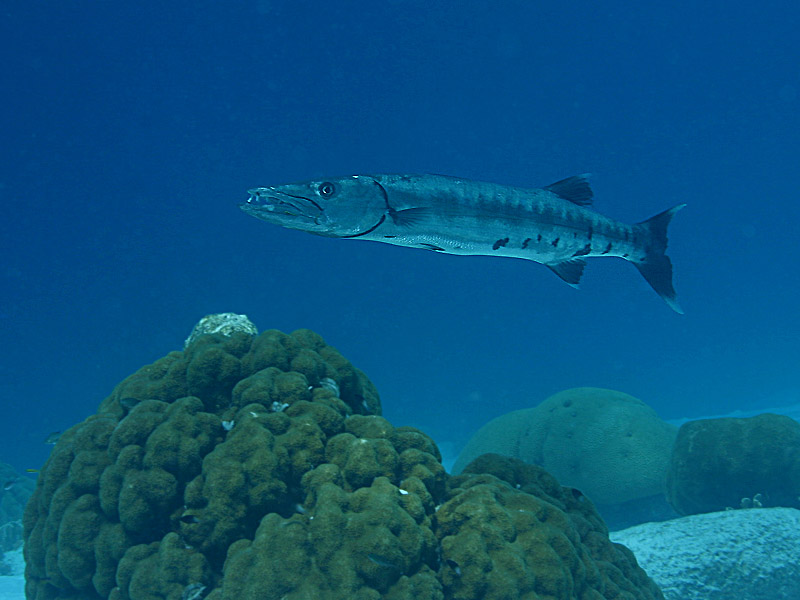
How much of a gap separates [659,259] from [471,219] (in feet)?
10.1

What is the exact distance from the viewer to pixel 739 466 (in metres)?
9.52

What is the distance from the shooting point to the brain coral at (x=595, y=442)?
12.1 metres

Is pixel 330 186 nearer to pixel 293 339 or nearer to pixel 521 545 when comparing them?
pixel 293 339

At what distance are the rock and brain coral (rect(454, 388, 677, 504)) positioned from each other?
4.36 m

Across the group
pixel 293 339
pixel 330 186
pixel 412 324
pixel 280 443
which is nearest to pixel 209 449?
pixel 280 443

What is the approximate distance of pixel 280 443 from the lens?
14.3 feet

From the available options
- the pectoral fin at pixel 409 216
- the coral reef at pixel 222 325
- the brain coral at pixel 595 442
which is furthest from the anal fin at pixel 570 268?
the brain coral at pixel 595 442

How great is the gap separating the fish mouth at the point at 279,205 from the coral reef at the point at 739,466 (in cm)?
1065

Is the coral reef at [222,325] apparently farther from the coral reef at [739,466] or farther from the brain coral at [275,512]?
the coral reef at [739,466]

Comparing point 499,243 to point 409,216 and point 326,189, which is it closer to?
point 409,216

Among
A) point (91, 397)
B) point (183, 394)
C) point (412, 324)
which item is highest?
point (412, 324)

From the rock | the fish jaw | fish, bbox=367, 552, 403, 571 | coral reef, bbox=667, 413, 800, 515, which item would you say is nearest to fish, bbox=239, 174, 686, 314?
the fish jaw

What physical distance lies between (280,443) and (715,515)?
26.9 ft

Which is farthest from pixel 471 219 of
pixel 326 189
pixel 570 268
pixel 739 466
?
pixel 739 466
